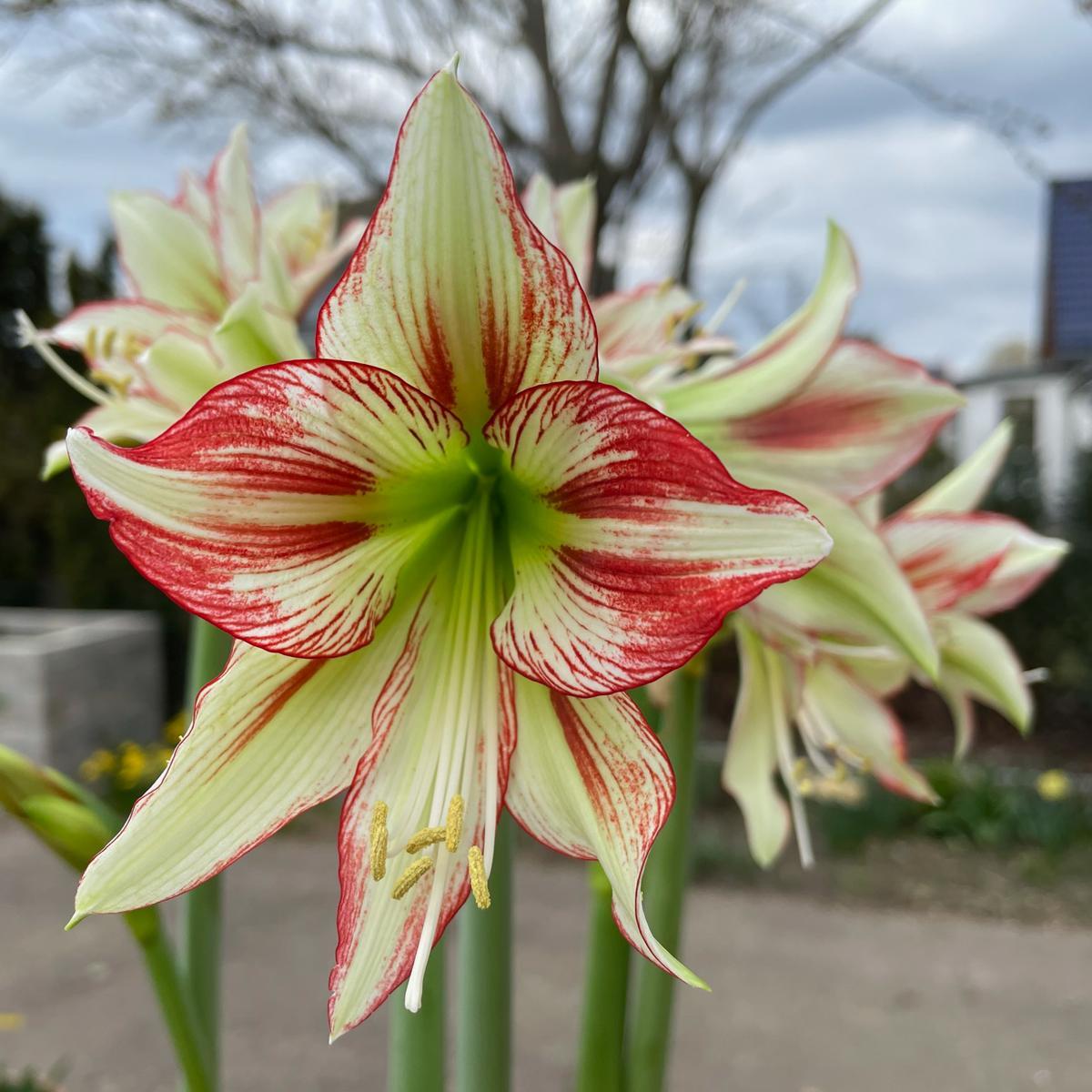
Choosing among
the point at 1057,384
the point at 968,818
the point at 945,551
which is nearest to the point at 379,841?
the point at 945,551

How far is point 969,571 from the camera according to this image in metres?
0.57

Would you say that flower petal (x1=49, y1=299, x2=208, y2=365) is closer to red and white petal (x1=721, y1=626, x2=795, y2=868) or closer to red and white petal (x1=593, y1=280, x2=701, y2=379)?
red and white petal (x1=593, y1=280, x2=701, y2=379)

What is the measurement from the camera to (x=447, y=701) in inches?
16.5

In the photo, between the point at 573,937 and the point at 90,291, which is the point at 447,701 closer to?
the point at 573,937

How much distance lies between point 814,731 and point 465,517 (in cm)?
33

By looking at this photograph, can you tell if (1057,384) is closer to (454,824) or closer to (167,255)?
(167,255)

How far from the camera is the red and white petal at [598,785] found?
0.34 meters

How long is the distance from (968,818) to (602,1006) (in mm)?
3123

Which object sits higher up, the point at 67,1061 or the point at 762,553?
the point at 762,553

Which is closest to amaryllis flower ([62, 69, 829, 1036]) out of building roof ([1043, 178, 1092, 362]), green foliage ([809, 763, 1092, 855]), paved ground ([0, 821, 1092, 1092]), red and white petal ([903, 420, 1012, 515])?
red and white petal ([903, 420, 1012, 515])

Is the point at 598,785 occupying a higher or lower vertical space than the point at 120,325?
lower

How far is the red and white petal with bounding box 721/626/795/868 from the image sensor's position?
1.97ft

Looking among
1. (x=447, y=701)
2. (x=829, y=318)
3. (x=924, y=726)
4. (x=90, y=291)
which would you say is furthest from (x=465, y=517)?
(x=90, y=291)

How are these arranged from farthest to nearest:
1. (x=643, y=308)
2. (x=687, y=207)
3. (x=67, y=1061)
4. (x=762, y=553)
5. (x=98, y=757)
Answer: (x=687, y=207)
(x=98, y=757)
(x=67, y=1061)
(x=643, y=308)
(x=762, y=553)
